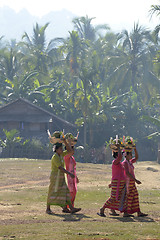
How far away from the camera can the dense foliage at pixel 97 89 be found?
3850 centimetres

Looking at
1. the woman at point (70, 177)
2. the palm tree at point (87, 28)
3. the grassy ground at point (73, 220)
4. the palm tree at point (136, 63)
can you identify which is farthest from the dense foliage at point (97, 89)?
the woman at point (70, 177)

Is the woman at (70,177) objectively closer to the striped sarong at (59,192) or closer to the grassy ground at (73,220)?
the striped sarong at (59,192)

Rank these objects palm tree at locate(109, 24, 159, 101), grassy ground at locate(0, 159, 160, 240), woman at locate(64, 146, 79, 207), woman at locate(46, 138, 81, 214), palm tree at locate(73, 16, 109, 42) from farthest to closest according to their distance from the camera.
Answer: palm tree at locate(73, 16, 109, 42), palm tree at locate(109, 24, 159, 101), woman at locate(64, 146, 79, 207), woman at locate(46, 138, 81, 214), grassy ground at locate(0, 159, 160, 240)

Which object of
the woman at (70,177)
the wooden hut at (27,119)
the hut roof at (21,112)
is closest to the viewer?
the woman at (70,177)

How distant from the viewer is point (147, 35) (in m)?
48.1

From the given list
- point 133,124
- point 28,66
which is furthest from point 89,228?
point 28,66

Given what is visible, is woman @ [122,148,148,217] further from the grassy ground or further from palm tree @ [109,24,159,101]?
palm tree @ [109,24,159,101]

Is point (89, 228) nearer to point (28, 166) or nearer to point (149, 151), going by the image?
point (28, 166)

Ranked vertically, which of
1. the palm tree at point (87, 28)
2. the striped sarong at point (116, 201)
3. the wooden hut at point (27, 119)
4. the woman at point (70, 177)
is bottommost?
the striped sarong at point (116, 201)

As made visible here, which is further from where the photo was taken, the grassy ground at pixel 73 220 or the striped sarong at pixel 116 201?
the striped sarong at pixel 116 201

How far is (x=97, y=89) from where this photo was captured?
148ft

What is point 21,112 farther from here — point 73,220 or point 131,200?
point 73,220

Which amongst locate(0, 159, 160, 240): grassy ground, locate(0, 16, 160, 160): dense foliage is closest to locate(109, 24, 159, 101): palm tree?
locate(0, 16, 160, 160): dense foliage

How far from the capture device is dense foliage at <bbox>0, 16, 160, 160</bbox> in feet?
126
